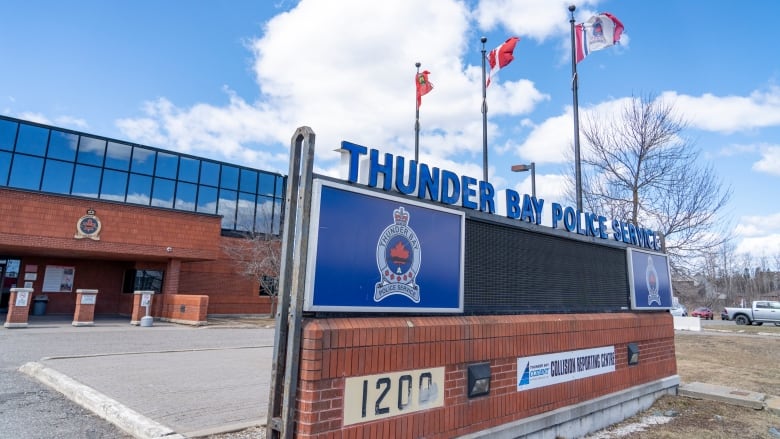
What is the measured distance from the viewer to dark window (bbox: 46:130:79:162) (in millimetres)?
24781

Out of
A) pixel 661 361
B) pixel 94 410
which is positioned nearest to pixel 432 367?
pixel 94 410

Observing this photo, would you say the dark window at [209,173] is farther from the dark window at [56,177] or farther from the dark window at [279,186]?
the dark window at [56,177]

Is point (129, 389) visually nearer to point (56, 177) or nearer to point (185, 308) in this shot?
point (185, 308)

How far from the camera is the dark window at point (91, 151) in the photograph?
83.7 ft

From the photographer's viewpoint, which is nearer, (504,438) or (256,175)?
(504,438)

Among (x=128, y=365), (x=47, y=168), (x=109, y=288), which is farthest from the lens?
(x=109, y=288)

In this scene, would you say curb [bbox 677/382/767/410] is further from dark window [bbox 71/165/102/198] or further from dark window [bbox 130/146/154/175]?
dark window [bbox 130/146/154/175]

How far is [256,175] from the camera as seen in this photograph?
32281 mm

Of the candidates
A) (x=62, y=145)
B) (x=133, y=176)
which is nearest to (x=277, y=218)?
(x=133, y=176)

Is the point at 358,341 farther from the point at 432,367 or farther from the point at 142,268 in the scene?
the point at 142,268

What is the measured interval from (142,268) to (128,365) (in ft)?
61.9

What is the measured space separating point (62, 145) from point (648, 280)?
93.7 feet

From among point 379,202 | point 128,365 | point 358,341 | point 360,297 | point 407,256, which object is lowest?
point 128,365

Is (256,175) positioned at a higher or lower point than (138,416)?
higher
